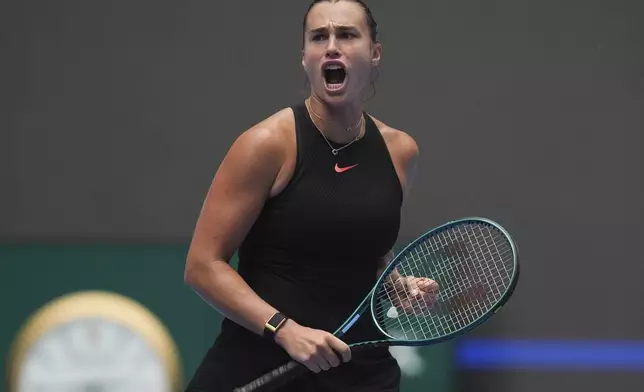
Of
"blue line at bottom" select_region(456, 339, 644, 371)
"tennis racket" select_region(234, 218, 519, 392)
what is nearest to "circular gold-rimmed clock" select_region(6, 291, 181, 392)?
"blue line at bottom" select_region(456, 339, 644, 371)

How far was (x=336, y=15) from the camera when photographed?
202 centimetres

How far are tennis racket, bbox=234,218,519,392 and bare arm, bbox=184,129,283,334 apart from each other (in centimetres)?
15

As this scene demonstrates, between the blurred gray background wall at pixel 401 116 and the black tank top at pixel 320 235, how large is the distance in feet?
4.55

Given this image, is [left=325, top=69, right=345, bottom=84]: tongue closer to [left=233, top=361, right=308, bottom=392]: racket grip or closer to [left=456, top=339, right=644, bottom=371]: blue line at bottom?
[left=233, top=361, right=308, bottom=392]: racket grip

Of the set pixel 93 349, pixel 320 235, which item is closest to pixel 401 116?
pixel 93 349

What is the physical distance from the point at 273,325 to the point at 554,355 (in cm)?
171

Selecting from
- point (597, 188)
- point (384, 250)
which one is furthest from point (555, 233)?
point (384, 250)

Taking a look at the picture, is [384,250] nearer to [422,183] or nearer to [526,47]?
[422,183]

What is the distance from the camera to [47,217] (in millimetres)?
3398

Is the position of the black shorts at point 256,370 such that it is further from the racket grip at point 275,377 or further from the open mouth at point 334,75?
the open mouth at point 334,75

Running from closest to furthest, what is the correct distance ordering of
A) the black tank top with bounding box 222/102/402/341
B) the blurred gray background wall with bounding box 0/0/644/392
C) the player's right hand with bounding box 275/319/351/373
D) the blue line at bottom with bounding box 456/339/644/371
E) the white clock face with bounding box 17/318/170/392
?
→ the player's right hand with bounding box 275/319/351/373 → the black tank top with bounding box 222/102/402/341 → the white clock face with bounding box 17/318/170/392 → the blue line at bottom with bounding box 456/339/644/371 → the blurred gray background wall with bounding box 0/0/644/392

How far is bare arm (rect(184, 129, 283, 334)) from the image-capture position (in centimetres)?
186

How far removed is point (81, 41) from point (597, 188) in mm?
1659

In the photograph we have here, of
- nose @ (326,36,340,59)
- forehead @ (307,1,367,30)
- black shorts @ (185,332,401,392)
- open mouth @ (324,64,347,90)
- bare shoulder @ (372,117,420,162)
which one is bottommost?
black shorts @ (185,332,401,392)
